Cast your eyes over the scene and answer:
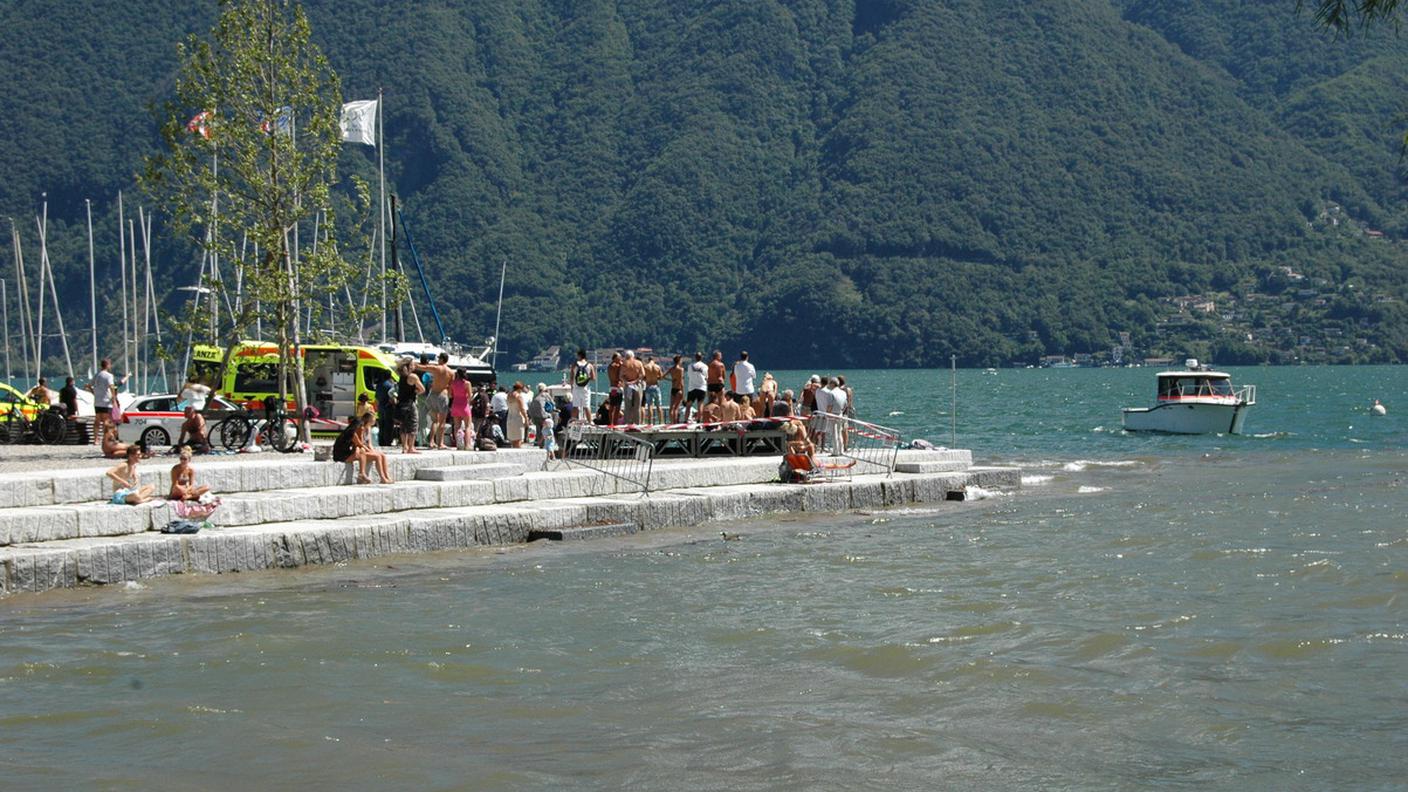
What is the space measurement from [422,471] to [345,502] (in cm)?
246

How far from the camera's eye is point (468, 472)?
22.3m

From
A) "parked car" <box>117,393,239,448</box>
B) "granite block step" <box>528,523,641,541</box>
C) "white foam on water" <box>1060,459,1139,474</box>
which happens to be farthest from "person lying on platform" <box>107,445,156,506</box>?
"white foam on water" <box>1060,459,1139,474</box>

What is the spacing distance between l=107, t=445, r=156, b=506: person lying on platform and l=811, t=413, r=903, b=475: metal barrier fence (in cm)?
1197

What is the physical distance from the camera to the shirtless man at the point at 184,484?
18.0 meters

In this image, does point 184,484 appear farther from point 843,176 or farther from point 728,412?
point 843,176

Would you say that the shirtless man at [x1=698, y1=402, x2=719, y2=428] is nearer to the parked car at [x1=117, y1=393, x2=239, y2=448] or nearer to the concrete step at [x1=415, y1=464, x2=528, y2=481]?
the concrete step at [x1=415, y1=464, x2=528, y2=481]

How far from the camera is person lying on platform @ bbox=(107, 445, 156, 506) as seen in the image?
17828 mm

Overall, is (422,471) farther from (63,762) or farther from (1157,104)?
(1157,104)

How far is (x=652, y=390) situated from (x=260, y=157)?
784 cm

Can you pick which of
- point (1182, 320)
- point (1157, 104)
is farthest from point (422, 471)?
point (1157, 104)

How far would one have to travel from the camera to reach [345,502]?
1958 cm

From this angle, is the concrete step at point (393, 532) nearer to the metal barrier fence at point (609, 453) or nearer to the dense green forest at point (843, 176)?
the metal barrier fence at point (609, 453)

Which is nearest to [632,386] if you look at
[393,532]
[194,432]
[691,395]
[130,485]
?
[691,395]

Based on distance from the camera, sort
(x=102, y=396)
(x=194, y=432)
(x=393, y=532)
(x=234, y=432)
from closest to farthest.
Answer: (x=393, y=532), (x=194, y=432), (x=234, y=432), (x=102, y=396)
